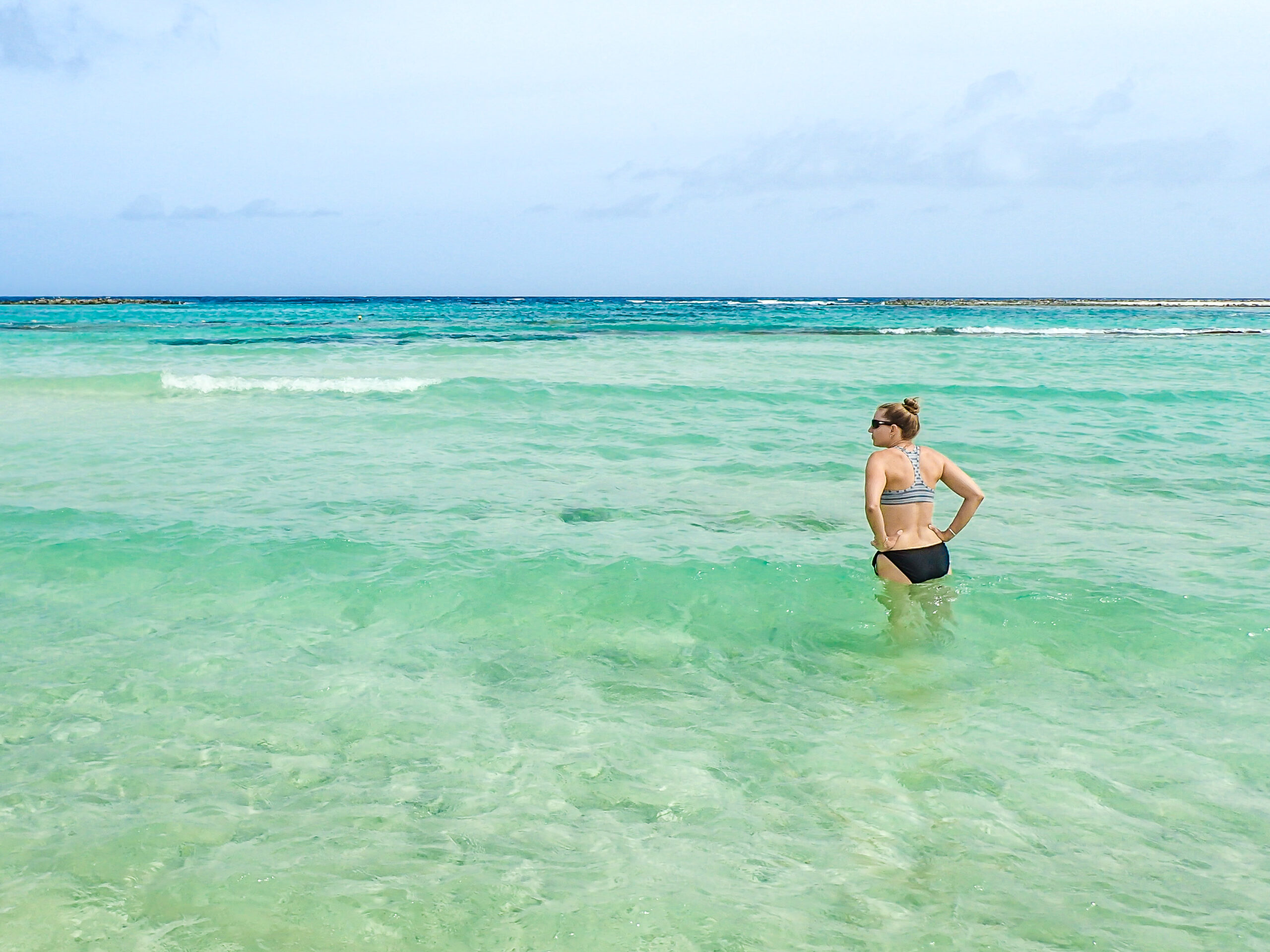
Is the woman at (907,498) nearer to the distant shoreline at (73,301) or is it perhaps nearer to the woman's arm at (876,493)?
the woman's arm at (876,493)

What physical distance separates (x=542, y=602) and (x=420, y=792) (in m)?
2.45

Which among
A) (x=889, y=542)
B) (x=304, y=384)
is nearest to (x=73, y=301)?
(x=304, y=384)

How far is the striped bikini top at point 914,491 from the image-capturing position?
606 cm

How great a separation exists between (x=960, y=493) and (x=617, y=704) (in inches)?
113

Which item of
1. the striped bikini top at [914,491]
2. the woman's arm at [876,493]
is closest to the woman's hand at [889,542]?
the woman's arm at [876,493]

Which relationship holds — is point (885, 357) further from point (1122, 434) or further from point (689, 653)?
point (689, 653)

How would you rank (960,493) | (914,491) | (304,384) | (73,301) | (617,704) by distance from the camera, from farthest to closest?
(73,301) → (304,384) → (960,493) → (914,491) → (617,704)

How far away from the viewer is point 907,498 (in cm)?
610

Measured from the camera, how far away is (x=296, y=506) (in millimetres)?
8852

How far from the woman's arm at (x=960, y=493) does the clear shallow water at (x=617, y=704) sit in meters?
0.44

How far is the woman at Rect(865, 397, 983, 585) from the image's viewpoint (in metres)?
5.94

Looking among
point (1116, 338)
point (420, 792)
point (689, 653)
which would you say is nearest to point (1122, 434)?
point (689, 653)

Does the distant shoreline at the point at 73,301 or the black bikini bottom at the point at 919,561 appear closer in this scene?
the black bikini bottom at the point at 919,561

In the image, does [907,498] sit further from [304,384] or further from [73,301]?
[73,301]
